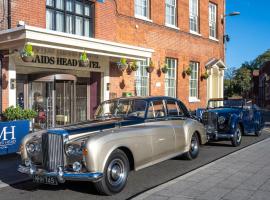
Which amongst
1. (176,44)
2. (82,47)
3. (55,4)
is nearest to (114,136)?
(82,47)

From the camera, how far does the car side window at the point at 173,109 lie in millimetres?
8500

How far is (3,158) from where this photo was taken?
9.55m

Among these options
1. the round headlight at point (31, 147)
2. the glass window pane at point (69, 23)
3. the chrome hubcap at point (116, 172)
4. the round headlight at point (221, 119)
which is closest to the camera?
the chrome hubcap at point (116, 172)

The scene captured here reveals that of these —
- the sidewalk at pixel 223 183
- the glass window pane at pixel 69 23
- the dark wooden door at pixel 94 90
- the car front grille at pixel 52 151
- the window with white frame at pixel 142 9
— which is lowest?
the sidewalk at pixel 223 183

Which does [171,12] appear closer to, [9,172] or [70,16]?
[70,16]

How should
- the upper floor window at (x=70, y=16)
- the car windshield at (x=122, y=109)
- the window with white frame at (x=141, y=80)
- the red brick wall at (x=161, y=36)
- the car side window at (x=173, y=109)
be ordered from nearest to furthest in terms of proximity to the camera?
the car windshield at (x=122, y=109), the car side window at (x=173, y=109), the upper floor window at (x=70, y=16), the red brick wall at (x=161, y=36), the window with white frame at (x=141, y=80)

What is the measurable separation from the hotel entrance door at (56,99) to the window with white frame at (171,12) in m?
6.46

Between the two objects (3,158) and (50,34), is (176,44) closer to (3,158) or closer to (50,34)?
(50,34)

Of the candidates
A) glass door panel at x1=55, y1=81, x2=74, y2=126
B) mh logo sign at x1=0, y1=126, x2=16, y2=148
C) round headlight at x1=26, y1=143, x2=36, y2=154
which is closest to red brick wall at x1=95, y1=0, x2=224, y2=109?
glass door panel at x1=55, y1=81, x2=74, y2=126

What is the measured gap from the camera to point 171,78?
18.5 m

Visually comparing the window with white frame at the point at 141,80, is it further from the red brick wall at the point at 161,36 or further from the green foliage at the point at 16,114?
the green foliage at the point at 16,114

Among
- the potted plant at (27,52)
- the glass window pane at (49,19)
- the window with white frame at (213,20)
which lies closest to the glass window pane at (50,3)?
the glass window pane at (49,19)

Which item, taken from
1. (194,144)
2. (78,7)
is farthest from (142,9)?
(194,144)

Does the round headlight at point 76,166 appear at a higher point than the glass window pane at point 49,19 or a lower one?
lower
